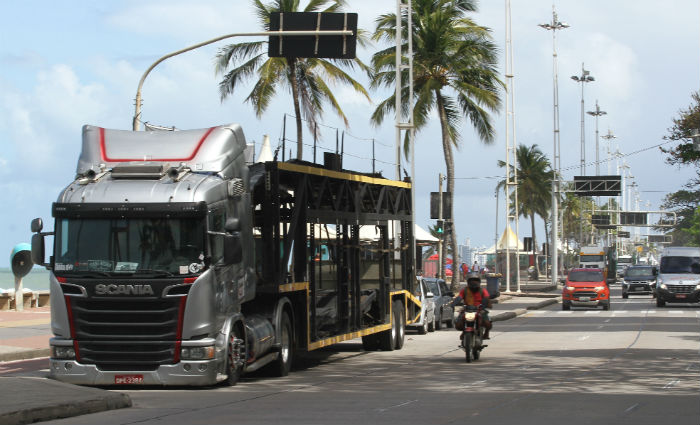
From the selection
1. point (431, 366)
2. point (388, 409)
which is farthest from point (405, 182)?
point (388, 409)

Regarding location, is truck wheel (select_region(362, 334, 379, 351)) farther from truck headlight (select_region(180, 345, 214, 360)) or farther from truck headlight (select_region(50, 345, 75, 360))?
truck headlight (select_region(50, 345, 75, 360))

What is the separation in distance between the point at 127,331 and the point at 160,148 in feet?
9.44

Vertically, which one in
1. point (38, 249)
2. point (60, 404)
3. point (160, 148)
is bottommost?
point (60, 404)

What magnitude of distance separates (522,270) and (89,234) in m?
116

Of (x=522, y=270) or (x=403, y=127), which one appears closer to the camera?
(x=403, y=127)

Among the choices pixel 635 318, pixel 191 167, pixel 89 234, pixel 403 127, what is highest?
pixel 403 127

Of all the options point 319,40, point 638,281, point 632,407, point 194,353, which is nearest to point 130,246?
point 194,353

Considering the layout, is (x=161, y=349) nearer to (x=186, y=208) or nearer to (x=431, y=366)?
(x=186, y=208)

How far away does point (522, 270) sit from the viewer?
128 metres

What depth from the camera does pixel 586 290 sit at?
4641 centimetres

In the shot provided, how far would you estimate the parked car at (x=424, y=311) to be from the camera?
29266 millimetres

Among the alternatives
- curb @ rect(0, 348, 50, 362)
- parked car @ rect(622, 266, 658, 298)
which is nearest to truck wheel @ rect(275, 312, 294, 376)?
curb @ rect(0, 348, 50, 362)

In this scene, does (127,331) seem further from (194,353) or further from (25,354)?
(25,354)

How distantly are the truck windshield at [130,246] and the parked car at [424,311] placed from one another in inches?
564
